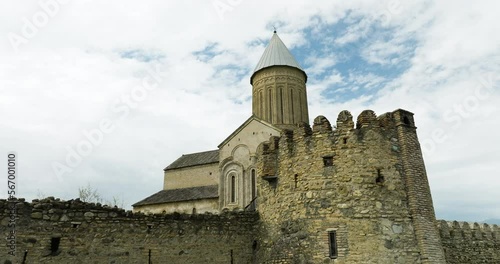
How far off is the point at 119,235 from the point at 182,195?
62.5ft

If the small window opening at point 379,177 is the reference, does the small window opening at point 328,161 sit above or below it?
above

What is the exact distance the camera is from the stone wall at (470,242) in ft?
50.8

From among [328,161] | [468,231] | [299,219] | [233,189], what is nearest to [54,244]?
[299,219]

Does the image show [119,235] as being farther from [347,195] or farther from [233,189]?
[233,189]

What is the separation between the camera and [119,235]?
12.0 meters

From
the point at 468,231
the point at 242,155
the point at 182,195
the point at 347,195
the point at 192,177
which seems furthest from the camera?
the point at 192,177

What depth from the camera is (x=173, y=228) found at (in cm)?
1294

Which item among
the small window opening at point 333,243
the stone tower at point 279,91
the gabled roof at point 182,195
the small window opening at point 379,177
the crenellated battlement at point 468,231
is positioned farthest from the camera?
the stone tower at point 279,91

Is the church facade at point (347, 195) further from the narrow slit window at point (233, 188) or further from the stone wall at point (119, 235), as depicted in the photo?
the narrow slit window at point (233, 188)

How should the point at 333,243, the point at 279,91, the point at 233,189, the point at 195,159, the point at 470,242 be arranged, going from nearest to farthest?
the point at 333,243 < the point at 470,242 < the point at 233,189 < the point at 279,91 < the point at 195,159

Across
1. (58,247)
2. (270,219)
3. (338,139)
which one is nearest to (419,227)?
(338,139)

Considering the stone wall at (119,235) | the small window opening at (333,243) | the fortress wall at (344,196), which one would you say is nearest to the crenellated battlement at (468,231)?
the fortress wall at (344,196)

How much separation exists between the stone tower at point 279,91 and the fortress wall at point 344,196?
19.8m

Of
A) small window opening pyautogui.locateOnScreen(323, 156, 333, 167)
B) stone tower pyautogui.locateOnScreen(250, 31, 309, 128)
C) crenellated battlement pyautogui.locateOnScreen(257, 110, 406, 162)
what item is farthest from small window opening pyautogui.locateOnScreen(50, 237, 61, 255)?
stone tower pyautogui.locateOnScreen(250, 31, 309, 128)
